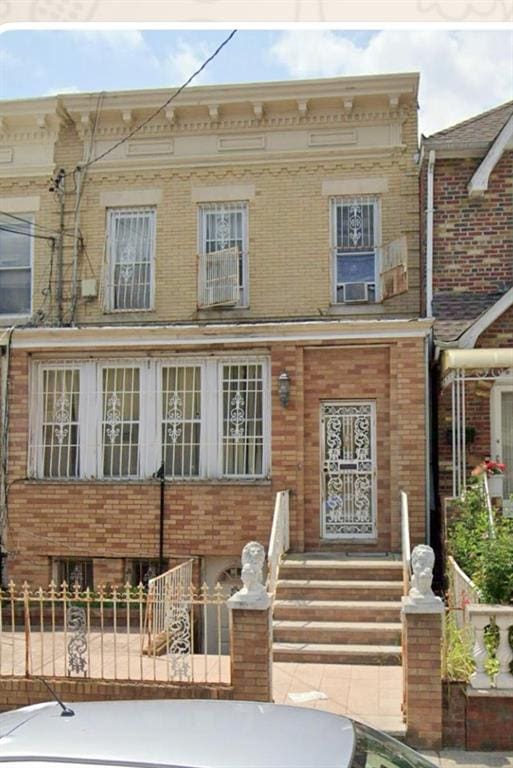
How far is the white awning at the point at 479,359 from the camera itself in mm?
→ 10172

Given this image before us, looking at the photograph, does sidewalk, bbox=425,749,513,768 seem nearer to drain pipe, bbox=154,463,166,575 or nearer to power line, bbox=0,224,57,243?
drain pipe, bbox=154,463,166,575

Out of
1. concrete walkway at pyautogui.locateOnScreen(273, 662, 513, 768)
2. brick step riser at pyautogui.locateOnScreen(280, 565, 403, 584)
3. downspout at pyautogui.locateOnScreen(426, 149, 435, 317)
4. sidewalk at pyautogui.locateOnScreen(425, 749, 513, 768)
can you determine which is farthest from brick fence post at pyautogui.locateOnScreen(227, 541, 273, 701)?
downspout at pyautogui.locateOnScreen(426, 149, 435, 317)

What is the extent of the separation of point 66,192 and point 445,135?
623 centimetres

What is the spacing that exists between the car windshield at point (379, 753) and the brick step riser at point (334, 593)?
613cm

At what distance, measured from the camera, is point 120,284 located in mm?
13656

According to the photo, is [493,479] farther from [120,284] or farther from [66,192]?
[66,192]

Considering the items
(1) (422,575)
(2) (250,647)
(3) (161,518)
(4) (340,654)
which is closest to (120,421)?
(3) (161,518)

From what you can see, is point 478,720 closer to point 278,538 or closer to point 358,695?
point 358,695

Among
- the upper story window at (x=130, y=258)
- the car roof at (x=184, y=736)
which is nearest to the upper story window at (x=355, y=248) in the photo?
the upper story window at (x=130, y=258)

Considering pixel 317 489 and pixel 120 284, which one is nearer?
pixel 317 489

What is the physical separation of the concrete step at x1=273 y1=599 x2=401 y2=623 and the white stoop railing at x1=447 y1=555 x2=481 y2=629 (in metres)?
0.66

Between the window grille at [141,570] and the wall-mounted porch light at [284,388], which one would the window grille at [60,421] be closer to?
the window grille at [141,570]

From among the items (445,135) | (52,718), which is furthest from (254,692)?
(445,135)

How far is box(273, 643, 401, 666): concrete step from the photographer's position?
855 cm
